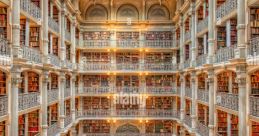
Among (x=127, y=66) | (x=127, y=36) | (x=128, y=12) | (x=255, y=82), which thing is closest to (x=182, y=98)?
(x=127, y=66)

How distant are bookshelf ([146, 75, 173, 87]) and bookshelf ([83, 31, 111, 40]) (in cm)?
433

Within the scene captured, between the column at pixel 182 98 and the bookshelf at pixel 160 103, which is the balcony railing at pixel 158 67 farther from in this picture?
the column at pixel 182 98

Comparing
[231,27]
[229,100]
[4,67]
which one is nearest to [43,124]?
[4,67]

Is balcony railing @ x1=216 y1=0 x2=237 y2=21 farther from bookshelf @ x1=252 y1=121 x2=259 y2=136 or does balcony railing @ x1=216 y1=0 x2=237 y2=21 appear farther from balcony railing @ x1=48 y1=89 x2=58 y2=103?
balcony railing @ x1=48 y1=89 x2=58 y2=103

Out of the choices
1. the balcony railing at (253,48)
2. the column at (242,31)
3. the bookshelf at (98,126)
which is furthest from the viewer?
the bookshelf at (98,126)

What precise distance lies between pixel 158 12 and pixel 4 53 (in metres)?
17.3

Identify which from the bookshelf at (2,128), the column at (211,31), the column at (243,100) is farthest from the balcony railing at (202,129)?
the bookshelf at (2,128)

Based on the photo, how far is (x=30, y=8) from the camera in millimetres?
14141

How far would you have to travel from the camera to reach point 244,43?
11781 millimetres

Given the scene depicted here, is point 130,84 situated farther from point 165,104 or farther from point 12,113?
point 12,113

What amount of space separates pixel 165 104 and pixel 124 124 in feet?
11.0

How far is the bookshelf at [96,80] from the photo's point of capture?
26266 mm

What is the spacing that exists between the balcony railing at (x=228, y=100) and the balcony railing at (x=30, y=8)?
841 cm

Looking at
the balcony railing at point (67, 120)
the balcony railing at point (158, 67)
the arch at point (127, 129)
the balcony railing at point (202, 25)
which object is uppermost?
the balcony railing at point (202, 25)
